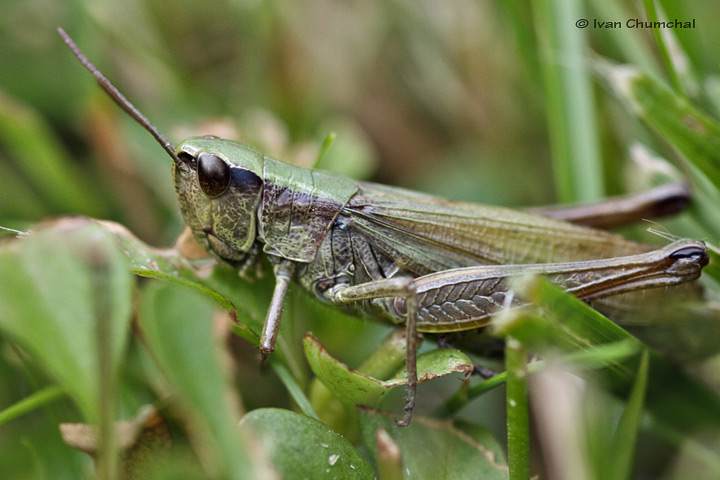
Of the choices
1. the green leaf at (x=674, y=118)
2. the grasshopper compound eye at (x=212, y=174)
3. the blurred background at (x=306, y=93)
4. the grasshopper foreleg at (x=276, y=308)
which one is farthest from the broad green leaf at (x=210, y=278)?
the green leaf at (x=674, y=118)

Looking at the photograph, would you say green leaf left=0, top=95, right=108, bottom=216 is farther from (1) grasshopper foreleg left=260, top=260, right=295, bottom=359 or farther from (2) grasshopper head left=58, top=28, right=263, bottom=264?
(1) grasshopper foreleg left=260, top=260, right=295, bottom=359

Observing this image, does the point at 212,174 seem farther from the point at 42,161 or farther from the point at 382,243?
the point at 42,161

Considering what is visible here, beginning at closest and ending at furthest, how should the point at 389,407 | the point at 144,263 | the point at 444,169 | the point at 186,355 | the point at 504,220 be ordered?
1. the point at 186,355
2. the point at 144,263
3. the point at 389,407
4. the point at 504,220
5. the point at 444,169

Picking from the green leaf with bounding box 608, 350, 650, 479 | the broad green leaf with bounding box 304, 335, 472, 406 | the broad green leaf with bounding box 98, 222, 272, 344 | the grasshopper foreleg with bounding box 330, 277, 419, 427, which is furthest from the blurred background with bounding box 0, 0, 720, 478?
the broad green leaf with bounding box 304, 335, 472, 406

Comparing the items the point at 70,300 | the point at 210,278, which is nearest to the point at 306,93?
the point at 210,278

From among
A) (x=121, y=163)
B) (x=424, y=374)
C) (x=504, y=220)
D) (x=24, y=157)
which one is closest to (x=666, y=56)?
(x=504, y=220)

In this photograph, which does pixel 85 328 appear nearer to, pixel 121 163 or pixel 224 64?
pixel 121 163
